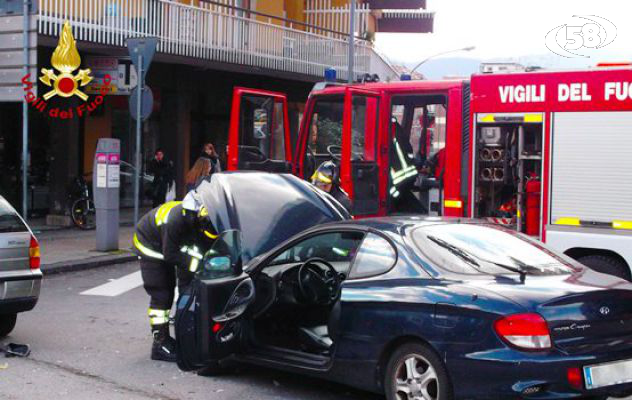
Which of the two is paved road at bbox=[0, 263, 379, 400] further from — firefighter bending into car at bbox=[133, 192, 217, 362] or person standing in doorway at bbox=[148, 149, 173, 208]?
person standing in doorway at bbox=[148, 149, 173, 208]

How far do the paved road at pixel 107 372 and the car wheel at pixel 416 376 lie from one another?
0.91 meters

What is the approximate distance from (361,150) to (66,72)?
7015mm

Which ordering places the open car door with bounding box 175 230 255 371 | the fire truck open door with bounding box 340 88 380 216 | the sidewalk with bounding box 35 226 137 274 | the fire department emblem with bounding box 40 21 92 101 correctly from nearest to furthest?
the open car door with bounding box 175 230 255 371, the fire truck open door with bounding box 340 88 380 216, the sidewalk with bounding box 35 226 137 274, the fire department emblem with bounding box 40 21 92 101

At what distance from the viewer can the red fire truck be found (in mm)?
9578

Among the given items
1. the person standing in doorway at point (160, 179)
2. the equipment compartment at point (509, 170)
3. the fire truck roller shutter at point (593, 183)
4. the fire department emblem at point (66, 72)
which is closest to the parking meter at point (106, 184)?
the fire department emblem at point (66, 72)

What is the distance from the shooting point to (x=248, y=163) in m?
13.1

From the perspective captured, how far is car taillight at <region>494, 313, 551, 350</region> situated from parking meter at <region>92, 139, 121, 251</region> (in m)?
9.80

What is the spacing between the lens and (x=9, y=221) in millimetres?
8461

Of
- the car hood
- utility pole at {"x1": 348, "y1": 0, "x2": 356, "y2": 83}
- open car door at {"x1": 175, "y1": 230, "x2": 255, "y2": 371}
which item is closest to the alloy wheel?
open car door at {"x1": 175, "y1": 230, "x2": 255, "y2": 371}

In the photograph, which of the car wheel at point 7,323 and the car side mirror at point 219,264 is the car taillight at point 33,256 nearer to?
the car wheel at point 7,323

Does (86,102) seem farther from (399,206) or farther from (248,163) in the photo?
(399,206)

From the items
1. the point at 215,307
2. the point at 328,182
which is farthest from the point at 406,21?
Answer: the point at 215,307

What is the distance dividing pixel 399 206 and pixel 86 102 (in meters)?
8.99

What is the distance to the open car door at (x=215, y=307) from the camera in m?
6.41
